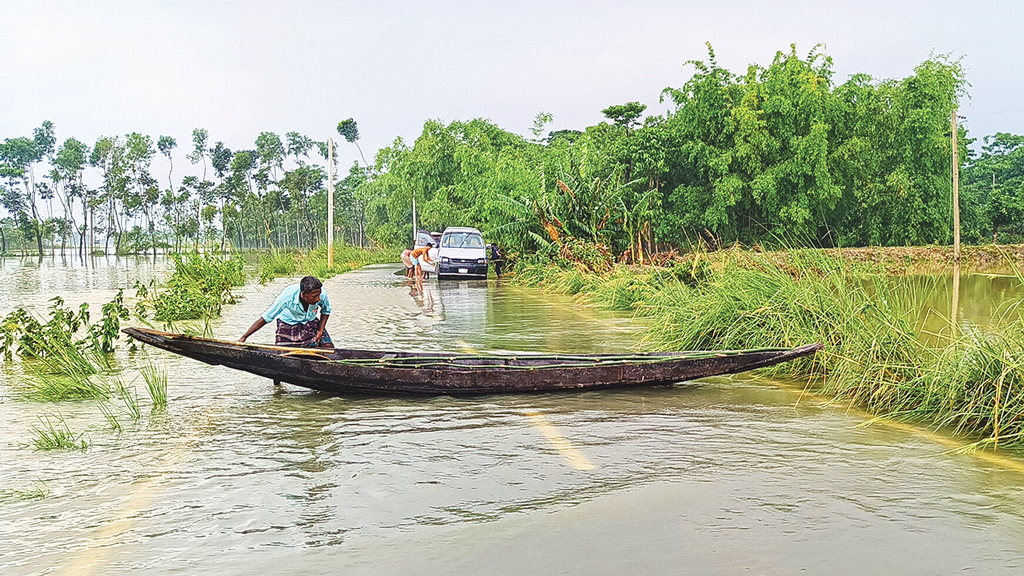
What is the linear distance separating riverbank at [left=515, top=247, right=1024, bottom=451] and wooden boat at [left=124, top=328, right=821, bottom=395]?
76cm

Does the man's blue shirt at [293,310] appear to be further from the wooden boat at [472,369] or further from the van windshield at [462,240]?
the van windshield at [462,240]

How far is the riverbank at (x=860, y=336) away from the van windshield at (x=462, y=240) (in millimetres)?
17309

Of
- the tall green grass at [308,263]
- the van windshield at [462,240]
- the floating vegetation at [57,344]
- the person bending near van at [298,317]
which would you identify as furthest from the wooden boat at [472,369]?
the van windshield at [462,240]

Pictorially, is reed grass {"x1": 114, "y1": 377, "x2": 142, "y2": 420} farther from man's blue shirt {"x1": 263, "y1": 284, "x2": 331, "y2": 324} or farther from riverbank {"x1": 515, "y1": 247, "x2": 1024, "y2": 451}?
riverbank {"x1": 515, "y1": 247, "x2": 1024, "y2": 451}

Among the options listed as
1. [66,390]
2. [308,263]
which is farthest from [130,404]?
[308,263]

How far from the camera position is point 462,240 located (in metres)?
30.7

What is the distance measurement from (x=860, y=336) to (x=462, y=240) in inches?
889

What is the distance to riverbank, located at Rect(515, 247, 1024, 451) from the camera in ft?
23.3

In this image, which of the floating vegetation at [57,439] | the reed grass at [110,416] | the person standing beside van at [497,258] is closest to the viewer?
the floating vegetation at [57,439]

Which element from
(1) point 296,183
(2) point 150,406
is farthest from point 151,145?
(2) point 150,406

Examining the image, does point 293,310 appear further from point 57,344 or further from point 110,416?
point 57,344

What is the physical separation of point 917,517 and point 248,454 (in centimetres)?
442

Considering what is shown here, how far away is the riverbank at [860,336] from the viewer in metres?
7.09

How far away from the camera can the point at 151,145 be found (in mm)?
73750
